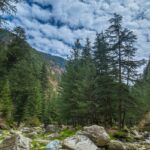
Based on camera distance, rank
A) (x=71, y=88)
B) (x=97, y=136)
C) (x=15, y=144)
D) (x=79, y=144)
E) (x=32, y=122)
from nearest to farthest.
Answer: (x=15, y=144), (x=79, y=144), (x=97, y=136), (x=71, y=88), (x=32, y=122)

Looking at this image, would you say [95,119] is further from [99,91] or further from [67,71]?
[67,71]

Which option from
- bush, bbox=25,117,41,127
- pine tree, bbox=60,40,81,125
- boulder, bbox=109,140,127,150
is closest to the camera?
boulder, bbox=109,140,127,150

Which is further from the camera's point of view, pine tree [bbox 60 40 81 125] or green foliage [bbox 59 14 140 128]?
pine tree [bbox 60 40 81 125]

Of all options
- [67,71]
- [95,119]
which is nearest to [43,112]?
[67,71]

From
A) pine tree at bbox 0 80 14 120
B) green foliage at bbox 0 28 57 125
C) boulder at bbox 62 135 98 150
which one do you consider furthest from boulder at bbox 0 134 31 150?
green foliage at bbox 0 28 57 125

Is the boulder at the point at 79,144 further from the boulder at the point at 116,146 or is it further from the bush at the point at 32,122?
the bush at the point at 32,122

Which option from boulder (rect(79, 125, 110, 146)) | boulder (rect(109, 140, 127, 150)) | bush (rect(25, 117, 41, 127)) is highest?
bush (rect(25, 117, 41, 127))

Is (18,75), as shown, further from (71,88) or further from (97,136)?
(97,136)

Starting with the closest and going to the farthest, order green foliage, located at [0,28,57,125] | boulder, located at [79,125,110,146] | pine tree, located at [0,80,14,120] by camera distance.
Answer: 1. boulder, located at [79,125,110,146]
2. pine tree, located at [0,80,14,120]
3. green foliage, located at [0,28,57,125]

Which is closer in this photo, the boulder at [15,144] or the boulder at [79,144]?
the boulder at [15,144]

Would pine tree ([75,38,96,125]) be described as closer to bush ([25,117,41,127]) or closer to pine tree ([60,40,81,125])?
pine tree ([60,40,81,125])

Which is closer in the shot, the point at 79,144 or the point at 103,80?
the point at 79,144

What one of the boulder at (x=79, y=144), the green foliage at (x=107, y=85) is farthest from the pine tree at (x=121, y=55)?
the boulder at (x=79, y=144)

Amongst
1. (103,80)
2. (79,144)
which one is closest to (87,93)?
(103,80)
